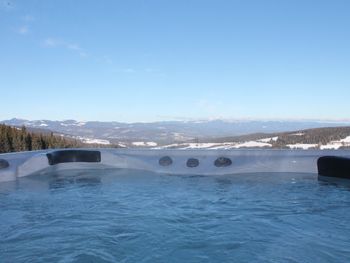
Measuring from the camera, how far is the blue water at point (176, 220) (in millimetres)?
2402

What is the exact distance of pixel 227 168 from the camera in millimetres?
5539

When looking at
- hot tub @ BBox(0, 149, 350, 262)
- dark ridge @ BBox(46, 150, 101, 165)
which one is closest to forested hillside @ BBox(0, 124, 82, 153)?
dark ridge @ BBox(46, 150, 101, 165)

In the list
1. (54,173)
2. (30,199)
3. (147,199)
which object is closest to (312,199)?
(147,199)

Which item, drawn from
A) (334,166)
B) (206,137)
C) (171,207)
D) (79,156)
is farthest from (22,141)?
(171,207)

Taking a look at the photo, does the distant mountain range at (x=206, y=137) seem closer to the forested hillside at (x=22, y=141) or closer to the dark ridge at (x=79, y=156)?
the dark ridge at (x=79, y=156)

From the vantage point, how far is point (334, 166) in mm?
5008

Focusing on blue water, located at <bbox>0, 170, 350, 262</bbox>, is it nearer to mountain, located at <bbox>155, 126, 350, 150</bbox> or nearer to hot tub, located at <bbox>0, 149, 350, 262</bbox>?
hot tub, located at <bbox>0, 149, 350, 262</bbox>

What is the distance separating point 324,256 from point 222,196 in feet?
5.95

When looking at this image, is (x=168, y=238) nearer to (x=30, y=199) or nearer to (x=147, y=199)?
(x=147, y=199)

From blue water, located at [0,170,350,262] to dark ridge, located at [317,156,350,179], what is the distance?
0.97 ft

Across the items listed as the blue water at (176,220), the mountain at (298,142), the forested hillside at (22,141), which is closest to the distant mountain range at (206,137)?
the mountain at (298,142)

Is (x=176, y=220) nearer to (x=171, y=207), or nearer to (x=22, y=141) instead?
(x=171, y=207)

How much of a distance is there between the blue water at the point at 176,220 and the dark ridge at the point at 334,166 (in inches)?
11.7

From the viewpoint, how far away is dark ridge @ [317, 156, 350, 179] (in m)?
4.84
